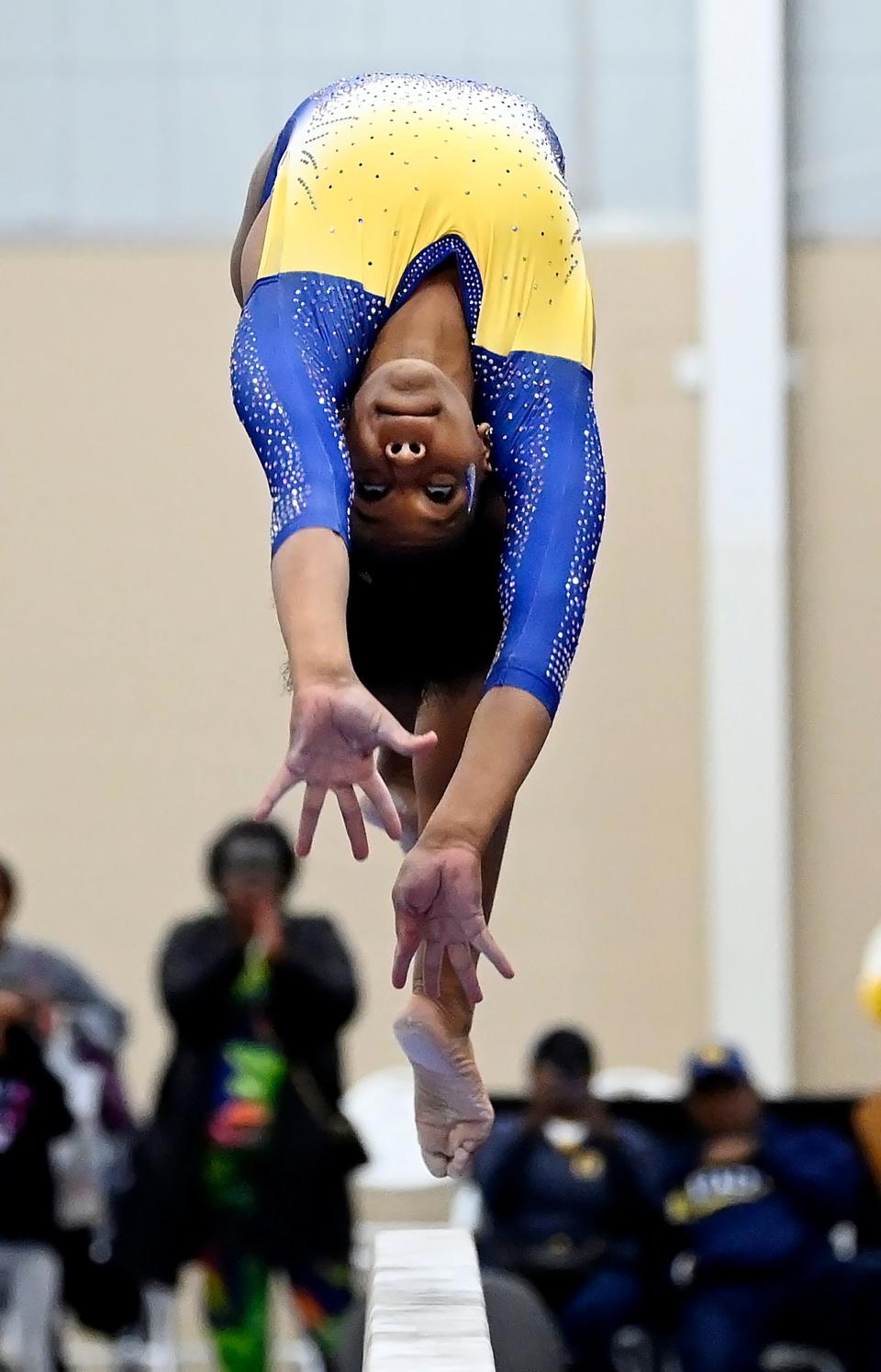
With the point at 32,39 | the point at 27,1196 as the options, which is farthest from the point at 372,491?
the point at 32,39

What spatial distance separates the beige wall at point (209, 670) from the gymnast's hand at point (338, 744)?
4460mm

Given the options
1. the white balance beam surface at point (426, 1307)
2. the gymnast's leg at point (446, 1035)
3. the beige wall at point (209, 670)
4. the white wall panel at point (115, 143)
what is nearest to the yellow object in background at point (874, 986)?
the beige wall at point (209, 670)

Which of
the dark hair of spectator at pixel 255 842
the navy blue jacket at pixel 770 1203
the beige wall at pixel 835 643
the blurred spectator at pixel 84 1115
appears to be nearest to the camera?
the dark hair of spectator at pixel 255 842

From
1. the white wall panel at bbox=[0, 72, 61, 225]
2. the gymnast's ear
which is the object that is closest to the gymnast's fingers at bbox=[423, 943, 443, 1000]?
the gymnast's ear

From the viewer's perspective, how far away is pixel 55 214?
22.9ft

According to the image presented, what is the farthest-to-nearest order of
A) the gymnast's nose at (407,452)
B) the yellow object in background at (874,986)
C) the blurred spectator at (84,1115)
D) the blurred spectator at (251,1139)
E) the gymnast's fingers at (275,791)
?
the yellow object in background at (874,986), the blurred spectator at (84,1115), the blurred spectator at (251,1139), the gymnast's nose at (407,452), the gymnast's fingers at (275,791)

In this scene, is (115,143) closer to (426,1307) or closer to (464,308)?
(464,308)

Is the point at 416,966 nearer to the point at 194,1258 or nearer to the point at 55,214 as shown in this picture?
the point at 194,1258

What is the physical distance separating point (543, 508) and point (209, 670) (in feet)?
14.4

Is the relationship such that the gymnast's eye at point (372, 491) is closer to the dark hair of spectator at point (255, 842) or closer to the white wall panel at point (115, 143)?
the dark hair of spectator at point (255, 842)

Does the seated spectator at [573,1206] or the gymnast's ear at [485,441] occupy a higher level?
the gymnast's ear at [485,441]

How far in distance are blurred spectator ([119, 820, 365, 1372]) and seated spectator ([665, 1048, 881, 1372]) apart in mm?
967

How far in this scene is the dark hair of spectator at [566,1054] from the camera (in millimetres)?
5188

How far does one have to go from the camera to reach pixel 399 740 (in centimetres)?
225
